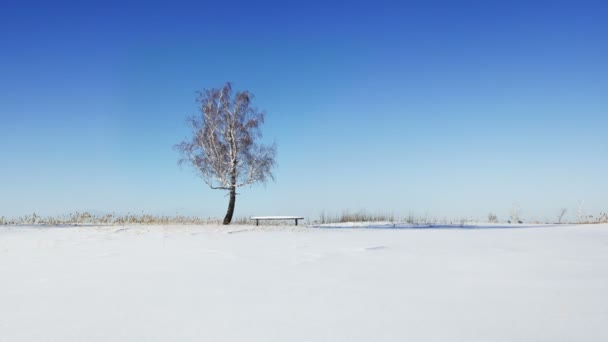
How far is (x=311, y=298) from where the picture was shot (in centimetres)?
357

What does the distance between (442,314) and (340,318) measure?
731mm

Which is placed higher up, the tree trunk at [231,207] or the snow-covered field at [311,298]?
the tree trunk at [231,207]

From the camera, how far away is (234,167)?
19.6m

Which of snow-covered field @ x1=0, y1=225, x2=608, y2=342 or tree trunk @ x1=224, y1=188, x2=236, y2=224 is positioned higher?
tree trunk @ x1=224, y1=188, x2=236, y2=224

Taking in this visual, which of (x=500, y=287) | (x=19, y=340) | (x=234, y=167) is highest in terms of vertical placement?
(x=234, y=167)

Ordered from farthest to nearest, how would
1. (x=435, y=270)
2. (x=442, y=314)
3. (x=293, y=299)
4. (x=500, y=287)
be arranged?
1. (x=435, y=270)
2. (x=500, y=287)
3. (x=293, y=299)
4. (x=442, y=314)

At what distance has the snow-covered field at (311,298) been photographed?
2.73 meters

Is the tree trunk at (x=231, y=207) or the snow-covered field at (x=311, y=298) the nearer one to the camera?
the snow-covered field at (x=311, y=298)

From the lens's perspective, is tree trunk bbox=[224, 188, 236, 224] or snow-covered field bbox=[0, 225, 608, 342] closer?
snow-covered field bbox=[0, 225, 608, 342]

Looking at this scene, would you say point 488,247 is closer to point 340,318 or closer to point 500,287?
point 500,287

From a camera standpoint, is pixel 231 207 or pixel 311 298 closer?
pixel 311 298

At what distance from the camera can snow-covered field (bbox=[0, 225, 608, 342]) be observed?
107 inches

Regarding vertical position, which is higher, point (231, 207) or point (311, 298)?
point (231, 207)

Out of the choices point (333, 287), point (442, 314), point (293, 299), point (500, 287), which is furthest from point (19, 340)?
point (500, 287)
